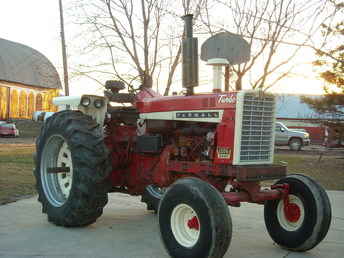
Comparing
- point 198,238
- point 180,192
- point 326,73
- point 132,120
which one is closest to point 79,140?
point 132,120

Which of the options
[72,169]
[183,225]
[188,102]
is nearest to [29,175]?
[72,169]

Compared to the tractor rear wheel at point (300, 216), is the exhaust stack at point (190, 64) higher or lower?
higher

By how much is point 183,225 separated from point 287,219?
1374 millimetres

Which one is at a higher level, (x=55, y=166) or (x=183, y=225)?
(x=55, y=166)

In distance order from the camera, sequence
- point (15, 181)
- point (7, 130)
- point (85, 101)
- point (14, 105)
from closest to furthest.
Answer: point (85, 101)
point (15, 181)
point (7, 130)
point (14, 105)

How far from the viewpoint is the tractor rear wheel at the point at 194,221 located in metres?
4.40

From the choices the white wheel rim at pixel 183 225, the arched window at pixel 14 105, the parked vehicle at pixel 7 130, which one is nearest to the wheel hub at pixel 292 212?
the white wheel rim at pixel 183 225

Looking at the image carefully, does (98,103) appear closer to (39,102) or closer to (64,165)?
(64,165)

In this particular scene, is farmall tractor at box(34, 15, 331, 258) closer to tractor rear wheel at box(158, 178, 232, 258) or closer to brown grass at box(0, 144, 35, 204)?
tractor rear wheel at box(158, 178, 232, 258)

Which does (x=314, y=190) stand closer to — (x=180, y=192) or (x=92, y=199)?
(x=180, y=192)

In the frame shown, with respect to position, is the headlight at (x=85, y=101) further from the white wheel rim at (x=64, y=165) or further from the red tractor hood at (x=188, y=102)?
the red tractor hood at (x=188, y=102)

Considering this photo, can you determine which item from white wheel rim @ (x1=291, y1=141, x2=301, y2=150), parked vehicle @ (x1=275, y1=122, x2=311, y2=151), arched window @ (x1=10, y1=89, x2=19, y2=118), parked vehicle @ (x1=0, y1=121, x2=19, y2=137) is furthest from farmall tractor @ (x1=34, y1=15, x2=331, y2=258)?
arched window @ (x1=10, y1=89, x2=19, y2=118)

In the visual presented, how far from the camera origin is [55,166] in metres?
6.66

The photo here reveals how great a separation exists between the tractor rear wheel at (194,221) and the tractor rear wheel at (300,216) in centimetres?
123
